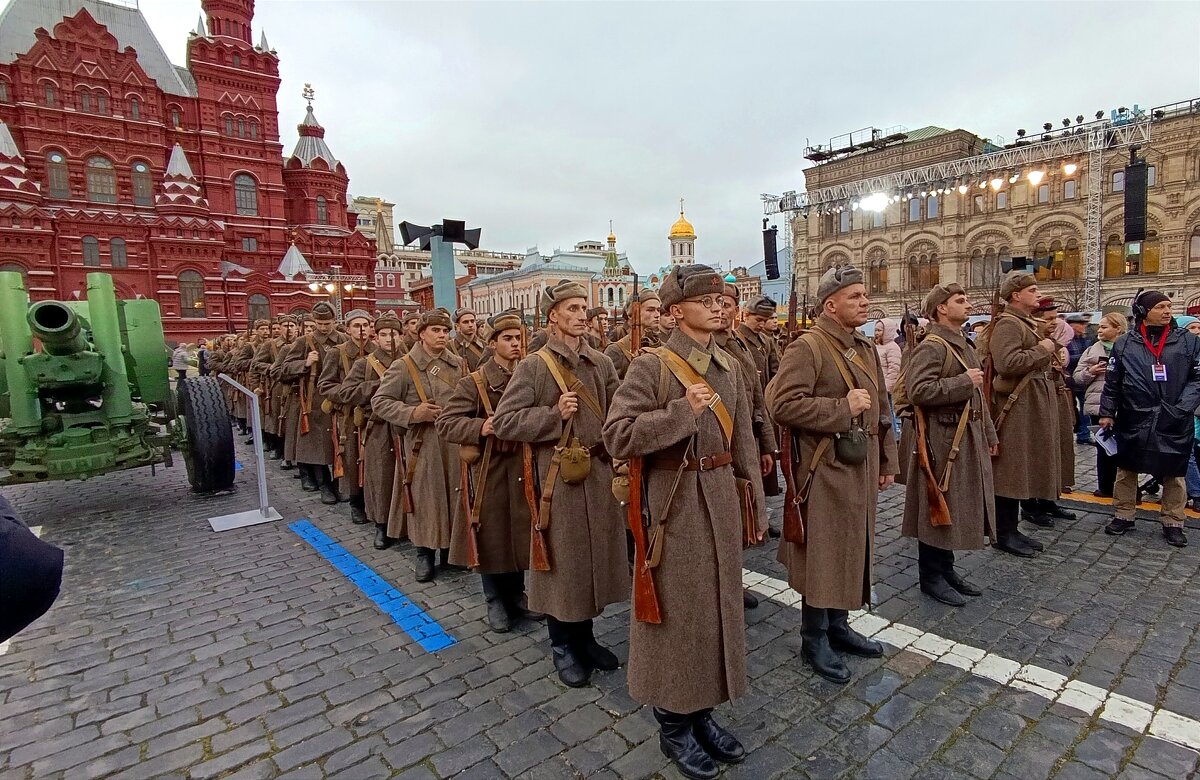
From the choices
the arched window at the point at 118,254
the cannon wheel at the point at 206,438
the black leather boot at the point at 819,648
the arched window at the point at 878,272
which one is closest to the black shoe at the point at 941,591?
the black leather boot at the point at 819,648

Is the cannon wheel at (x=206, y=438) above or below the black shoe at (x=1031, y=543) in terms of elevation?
above

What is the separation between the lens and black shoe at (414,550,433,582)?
5012 millimetres

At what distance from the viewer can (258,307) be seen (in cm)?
3612

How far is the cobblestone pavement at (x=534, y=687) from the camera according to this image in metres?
2.85

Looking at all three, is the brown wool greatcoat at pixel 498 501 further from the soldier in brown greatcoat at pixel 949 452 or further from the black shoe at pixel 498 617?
the soldier in brown greatcoat at pixel 949 452

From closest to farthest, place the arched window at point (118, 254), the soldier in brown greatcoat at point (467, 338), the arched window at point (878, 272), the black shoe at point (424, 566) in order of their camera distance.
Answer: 1. the black shoe at point (424, 566)
2. the soldier in brown greatcoat at point (467, 338)
3. the arched window at point (118, 254)
4. the arched window at point (878, 272)

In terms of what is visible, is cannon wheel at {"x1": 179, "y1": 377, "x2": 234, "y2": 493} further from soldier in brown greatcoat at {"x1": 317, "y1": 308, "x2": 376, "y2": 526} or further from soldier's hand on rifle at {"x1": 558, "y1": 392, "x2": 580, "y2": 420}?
soldier's hand on rifle at {"x1": 558, "y1": 392, "x2": 580, "y2": 420}

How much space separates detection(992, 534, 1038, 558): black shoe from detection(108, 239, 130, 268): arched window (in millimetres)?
39650

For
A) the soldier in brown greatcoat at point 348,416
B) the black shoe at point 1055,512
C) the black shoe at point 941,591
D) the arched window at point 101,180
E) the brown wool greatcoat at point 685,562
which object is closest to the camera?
the brown wool greatcoat at point 685,562

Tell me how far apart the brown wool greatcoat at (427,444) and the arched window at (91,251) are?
36.1 metres

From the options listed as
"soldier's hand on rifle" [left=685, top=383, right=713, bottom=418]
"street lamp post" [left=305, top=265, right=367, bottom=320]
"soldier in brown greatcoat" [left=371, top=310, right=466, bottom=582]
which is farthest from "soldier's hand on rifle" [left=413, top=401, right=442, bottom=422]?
"street lamp post" [left=305, top=265, right=367, bottom=320]

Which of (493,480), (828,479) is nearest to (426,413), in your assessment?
(493,480)

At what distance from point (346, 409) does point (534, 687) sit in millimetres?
4305

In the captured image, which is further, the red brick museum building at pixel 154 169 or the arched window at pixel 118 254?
the arched window at pixel 118 254
